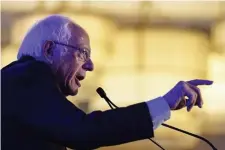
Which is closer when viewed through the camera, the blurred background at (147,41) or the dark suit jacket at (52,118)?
the dark suit jacket at (52,118)

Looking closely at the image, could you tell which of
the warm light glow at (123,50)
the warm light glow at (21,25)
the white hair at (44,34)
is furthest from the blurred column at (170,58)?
the white hair at (44,34)

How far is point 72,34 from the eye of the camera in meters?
1.67

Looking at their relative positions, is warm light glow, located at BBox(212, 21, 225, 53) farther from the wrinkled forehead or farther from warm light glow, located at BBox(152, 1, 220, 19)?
the wrinkled forehead

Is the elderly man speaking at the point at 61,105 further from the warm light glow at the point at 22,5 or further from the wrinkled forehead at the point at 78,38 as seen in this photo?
the warm light glow at the point at 22,5

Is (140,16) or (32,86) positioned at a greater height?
(140,16)

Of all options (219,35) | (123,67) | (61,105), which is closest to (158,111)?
(61,105)

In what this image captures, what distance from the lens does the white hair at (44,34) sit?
1.67 m

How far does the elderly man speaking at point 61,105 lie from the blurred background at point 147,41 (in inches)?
117

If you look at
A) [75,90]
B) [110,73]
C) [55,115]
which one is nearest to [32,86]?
[55,115]

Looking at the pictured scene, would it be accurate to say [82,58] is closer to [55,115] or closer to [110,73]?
[55,115]

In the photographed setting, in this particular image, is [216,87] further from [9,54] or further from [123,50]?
A: [9,54]

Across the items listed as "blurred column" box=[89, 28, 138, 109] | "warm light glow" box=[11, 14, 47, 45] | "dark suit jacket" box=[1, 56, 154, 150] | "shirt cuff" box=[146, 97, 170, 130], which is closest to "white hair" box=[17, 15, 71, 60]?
"dark suit jacket" box=[1, 56, 154, 150]

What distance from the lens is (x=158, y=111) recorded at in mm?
1452

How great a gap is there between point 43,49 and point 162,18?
10.4 feet
